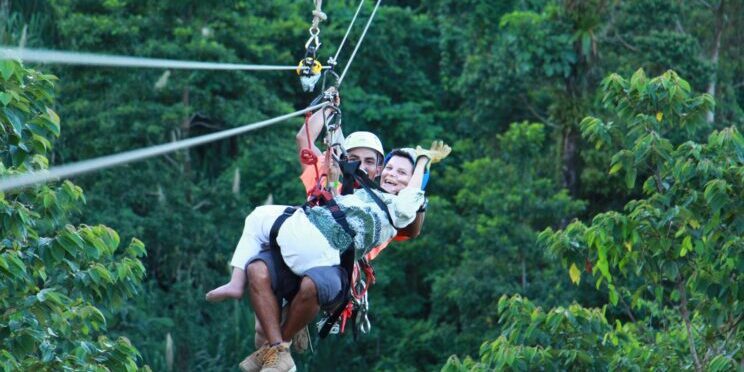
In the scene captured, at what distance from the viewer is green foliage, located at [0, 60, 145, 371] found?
740cm

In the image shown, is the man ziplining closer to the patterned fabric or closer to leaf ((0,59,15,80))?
the patterned fabric

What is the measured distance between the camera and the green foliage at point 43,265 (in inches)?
291

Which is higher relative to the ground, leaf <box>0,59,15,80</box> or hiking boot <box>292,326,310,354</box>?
leaf <box>0,59,15,80</box>

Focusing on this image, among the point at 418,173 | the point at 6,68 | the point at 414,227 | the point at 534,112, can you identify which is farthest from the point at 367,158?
the point at 534,112

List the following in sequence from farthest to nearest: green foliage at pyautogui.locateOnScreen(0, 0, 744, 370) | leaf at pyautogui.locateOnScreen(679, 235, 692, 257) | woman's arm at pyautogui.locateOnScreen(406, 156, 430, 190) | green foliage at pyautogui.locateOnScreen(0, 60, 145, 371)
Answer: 1. green foliage at pyautogui.locateOnScreen(0, 0, 744, 370)
2. leaf at pyautogui.locateOnScreen(679, 235, 692, 257)
3. green foliage at pyautogui.locateOnScreen(0, 60, 145, 371)
4. woman's arm at pyautogui.locateOnScreen(406, 156, 430, 190)

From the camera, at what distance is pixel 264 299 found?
5562 mm

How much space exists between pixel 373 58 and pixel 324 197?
601 inches

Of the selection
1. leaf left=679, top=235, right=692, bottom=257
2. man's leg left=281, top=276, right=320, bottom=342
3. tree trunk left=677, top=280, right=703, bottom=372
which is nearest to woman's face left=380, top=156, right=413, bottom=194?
man's leg left=281, top=276, right=320, bottom=342

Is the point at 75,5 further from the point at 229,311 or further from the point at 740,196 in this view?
the point at 740,196

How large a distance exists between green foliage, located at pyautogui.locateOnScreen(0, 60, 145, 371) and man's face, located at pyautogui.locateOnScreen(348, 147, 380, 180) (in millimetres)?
1731

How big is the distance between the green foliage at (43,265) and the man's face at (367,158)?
173cm

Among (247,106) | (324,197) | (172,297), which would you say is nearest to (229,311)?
(172,297)

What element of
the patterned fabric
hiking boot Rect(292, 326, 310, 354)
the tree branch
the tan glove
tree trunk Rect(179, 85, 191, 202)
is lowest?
tree trunk Rect(179, 85, 191, 202)

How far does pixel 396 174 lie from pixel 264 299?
34.9 inches
